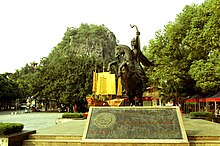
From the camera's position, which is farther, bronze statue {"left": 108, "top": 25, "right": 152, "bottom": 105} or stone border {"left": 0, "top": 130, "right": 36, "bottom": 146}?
bronze statue {"left": 108, "top": 25, "right": 152, "bottom": 105}

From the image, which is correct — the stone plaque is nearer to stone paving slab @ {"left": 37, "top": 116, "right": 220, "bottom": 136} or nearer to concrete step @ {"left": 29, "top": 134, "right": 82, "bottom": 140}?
concrete step @ {"left": 29, "top": 134, "right": 82, "bottom": 140}

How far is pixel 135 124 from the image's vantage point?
31.9 feet

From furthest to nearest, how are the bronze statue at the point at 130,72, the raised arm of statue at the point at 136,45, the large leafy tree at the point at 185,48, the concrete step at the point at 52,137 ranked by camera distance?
the large leafy tree at the point at 185,48, the raised arm of statue at the point at 136,45, the bronze statue at the point at 130,72, the concrete step at the point at 52,137

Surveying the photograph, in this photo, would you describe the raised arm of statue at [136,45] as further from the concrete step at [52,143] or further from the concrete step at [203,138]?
the concrete step at [52,143]

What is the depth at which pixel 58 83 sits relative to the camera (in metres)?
46.9

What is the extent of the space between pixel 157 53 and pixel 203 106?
33.9 ft

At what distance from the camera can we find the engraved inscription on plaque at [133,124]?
30.5 feet

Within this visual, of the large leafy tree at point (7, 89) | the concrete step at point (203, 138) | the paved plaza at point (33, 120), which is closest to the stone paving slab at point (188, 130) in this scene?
the concrete step at point (203, 138)

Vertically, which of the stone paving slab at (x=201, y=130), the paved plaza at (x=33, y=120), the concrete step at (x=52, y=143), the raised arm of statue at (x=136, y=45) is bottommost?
the paved plaza at (x=33, y=120)

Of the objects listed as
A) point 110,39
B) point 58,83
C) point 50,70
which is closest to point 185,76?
point 58,83

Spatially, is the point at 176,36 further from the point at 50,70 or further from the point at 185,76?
the point at 50,70

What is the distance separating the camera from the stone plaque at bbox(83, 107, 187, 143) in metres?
9.27

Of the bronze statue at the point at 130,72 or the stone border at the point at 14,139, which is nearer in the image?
the stone border at the point at 14,139

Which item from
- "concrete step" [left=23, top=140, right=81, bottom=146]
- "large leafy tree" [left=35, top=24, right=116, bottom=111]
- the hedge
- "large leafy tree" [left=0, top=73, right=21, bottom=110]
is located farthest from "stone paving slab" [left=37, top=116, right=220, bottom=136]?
"large leafy tree" [left=0, top=73, right=21, bottom=110]
